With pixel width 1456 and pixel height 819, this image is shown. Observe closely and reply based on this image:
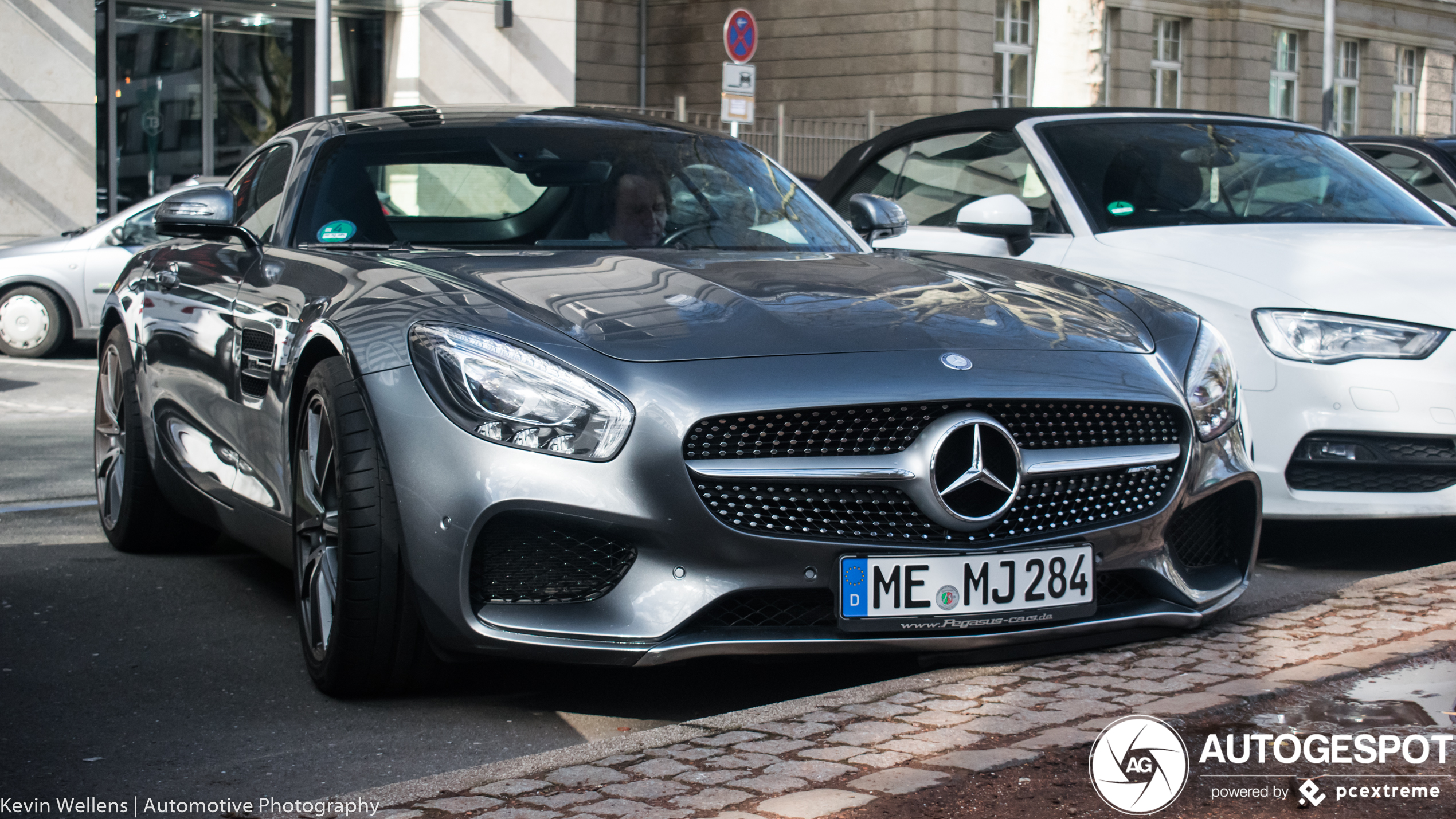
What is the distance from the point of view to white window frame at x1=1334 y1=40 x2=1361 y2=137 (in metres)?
40.0

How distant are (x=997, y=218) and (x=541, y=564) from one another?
3188mm

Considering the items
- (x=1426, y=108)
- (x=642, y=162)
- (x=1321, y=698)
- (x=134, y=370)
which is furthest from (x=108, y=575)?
(x=1426, y=108)

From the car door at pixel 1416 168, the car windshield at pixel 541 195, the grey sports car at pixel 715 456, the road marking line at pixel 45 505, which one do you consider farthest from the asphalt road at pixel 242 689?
the car door at pixel 1416 168

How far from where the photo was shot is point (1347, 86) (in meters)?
40.2

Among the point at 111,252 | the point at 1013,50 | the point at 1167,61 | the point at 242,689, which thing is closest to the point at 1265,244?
the point at 242,689

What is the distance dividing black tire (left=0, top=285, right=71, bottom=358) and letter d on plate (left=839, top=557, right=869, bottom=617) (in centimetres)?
1142

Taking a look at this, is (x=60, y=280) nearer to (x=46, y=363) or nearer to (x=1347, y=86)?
(x=46, y=363)

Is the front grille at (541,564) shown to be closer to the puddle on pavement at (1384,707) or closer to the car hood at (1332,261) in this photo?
the puddle on pavement at (1384,707)

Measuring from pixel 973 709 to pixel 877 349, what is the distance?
2.56ft

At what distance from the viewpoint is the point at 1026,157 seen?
263 inches

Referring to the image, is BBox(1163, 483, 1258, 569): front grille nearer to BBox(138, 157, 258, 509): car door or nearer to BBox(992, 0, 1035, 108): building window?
BBox(138, 157, 258, 509): car door

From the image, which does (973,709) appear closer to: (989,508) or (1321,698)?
(989,508)

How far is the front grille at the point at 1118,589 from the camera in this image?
3850 millimetres

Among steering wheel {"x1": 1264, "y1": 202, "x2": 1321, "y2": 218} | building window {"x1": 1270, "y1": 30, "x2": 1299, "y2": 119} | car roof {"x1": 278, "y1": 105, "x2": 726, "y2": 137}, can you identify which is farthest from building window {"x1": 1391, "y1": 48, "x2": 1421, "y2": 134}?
car roof {"x1": 278, "y1": 105, "x2": 726, "y2": 137}
